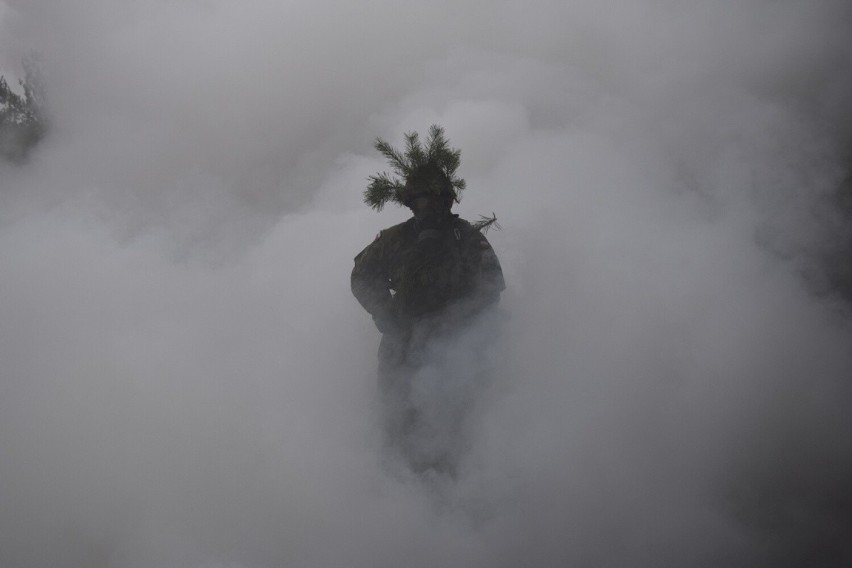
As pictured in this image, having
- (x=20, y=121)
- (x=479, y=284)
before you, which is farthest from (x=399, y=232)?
(x=20, y=121)

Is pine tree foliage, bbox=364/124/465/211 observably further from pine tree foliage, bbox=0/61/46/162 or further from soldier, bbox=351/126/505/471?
pine tree foliage, bbox=0/61/46/162

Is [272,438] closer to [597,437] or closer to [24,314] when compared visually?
[597,437]

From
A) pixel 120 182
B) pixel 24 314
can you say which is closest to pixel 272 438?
pixel 24 314

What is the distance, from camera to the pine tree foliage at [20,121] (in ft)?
30.2

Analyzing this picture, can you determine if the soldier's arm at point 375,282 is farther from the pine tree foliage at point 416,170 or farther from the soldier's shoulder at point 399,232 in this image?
the pine tree foliage at point 416,170

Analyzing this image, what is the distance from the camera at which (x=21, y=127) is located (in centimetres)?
941

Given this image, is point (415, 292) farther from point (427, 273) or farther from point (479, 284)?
point (479, 284)

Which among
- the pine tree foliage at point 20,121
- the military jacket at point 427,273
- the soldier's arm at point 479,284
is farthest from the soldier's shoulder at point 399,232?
the pine tree foliage at point 20,121

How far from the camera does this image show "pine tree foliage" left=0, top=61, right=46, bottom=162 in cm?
920

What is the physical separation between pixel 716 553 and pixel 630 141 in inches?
181

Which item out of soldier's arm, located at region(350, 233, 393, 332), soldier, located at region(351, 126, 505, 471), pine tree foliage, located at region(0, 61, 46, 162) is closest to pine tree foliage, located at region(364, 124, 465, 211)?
soldier, located at region(351, 126, 505, 471)

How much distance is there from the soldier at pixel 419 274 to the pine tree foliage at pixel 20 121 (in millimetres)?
8862

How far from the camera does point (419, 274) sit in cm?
311

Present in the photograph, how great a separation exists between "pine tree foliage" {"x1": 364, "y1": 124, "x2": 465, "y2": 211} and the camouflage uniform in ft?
0.69
